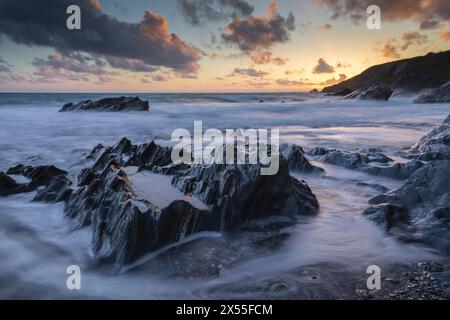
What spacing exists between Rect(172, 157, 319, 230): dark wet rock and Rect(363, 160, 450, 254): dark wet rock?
107cm

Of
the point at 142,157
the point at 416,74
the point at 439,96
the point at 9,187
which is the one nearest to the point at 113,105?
the point at 142,157

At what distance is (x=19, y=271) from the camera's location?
13.7ft

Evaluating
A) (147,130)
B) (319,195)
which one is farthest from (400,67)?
(319,195)

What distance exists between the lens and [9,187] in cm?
681

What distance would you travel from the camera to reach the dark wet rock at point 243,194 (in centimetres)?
512

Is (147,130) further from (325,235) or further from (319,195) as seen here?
(325,235)

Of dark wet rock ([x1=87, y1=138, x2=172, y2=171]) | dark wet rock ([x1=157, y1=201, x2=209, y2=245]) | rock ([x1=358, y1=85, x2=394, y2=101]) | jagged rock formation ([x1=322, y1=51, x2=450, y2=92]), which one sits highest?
jagged rock formation ([x1=322, y1=51, x2=450, y2=92])

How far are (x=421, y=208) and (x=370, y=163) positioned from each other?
3.05m

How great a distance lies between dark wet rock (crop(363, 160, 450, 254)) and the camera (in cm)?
455

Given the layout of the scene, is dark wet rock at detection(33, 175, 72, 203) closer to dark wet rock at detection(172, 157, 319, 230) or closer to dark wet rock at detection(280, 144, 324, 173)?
dark wet rock at detection(172, 157, 319, 230)

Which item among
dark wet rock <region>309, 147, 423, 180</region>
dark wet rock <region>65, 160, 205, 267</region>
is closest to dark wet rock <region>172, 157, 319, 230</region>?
dark wet rock <region>65, 160, 205, 267</region>
